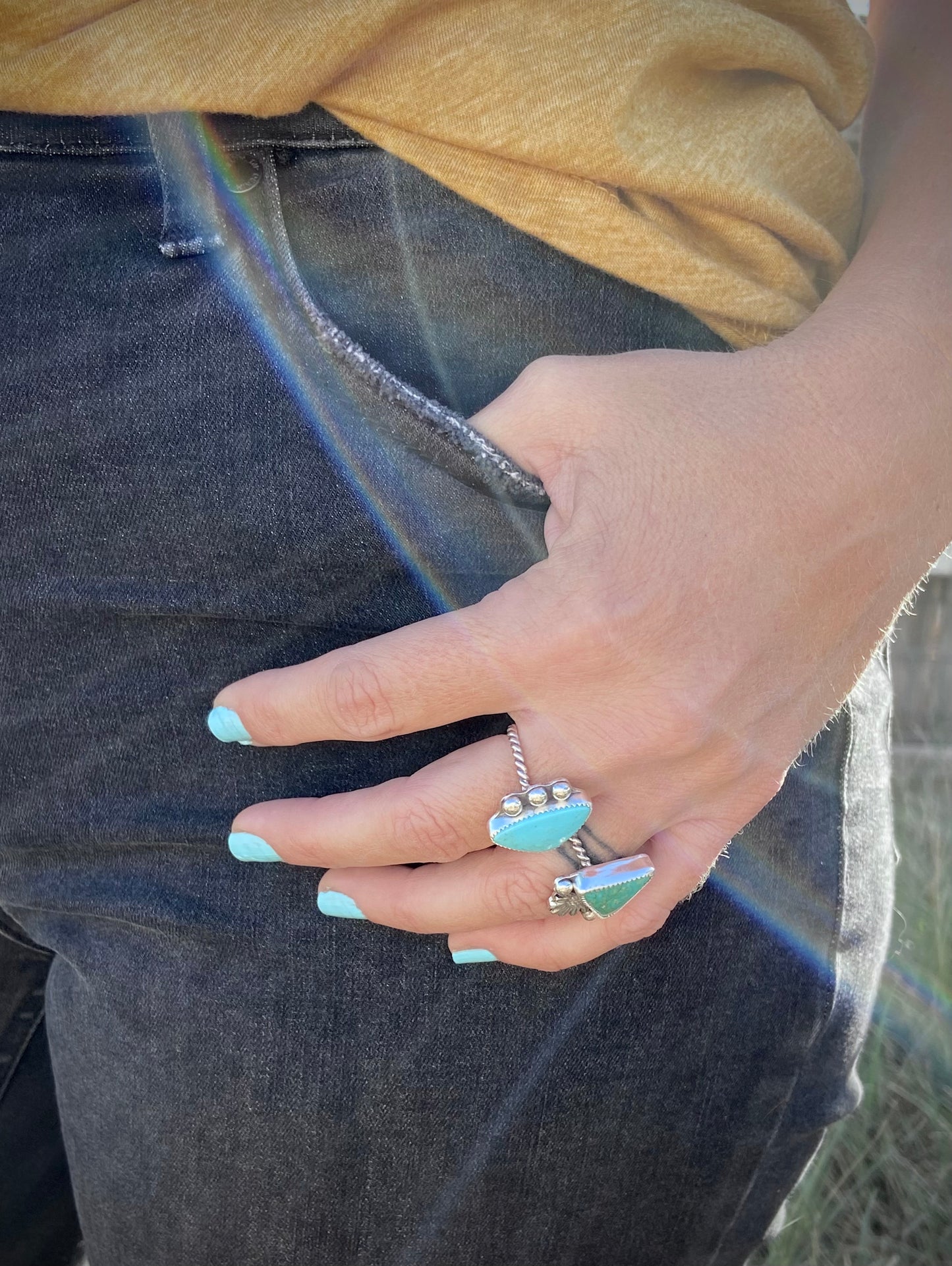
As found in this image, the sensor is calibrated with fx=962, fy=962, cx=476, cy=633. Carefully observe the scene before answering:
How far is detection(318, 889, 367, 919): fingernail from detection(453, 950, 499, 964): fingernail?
8cm

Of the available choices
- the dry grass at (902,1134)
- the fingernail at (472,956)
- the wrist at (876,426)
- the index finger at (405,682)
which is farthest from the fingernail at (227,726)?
the dry grass at (902,1134)

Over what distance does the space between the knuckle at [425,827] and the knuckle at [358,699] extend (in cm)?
6

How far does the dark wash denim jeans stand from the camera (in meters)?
0.74

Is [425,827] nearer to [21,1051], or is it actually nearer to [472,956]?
[472,956]

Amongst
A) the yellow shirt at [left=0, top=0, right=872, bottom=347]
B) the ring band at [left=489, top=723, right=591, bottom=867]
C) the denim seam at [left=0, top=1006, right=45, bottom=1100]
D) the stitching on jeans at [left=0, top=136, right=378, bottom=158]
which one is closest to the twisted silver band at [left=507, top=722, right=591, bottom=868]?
the ring band at [left=489, top=723, right=591, bottom=867]

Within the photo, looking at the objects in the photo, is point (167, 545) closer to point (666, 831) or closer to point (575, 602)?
point (575, 602)

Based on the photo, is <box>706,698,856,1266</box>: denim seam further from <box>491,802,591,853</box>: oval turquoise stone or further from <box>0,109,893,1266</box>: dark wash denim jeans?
<box>491,802,591,853</box>: oval turquoise stone

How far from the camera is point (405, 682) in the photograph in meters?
0.69

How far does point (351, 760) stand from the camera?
788mm

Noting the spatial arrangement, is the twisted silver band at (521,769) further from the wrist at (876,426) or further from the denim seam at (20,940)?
the denim seam at (20,940)

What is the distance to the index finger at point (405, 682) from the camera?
672 millimetres

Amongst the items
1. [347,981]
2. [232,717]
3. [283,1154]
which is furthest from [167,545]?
[283,1154]

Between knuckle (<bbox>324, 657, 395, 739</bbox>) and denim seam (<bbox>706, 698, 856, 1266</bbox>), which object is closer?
knuckle (<bbox>324, 657, 395, 739</bbox>)

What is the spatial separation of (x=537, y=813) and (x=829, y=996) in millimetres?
346
